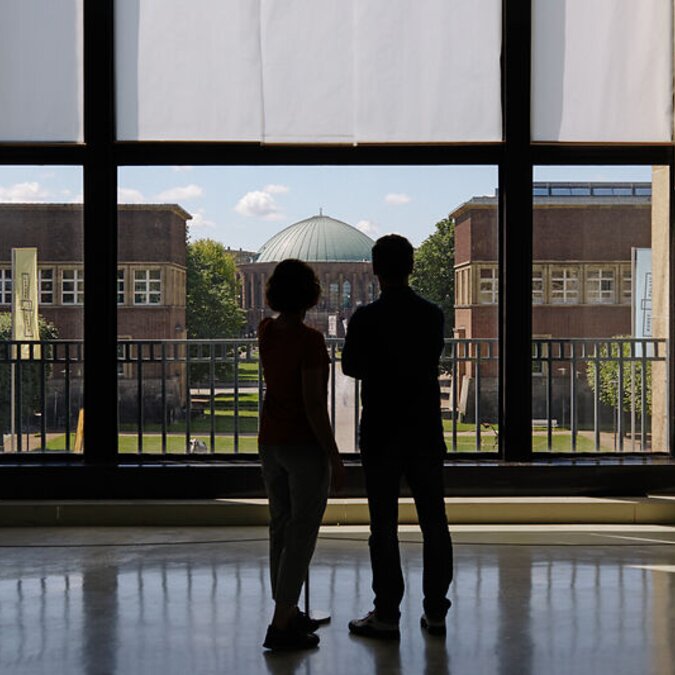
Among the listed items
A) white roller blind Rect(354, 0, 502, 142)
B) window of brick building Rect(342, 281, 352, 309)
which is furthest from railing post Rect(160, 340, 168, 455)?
white roller blind Rect(354, 0, 502, 142)

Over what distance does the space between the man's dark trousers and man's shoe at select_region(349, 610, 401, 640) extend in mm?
28

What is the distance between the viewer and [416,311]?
13.4ft

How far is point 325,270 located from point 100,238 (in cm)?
128

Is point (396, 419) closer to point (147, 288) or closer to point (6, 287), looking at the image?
point (147, 288)

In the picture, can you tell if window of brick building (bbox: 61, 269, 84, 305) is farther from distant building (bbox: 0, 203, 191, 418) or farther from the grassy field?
the grassy field

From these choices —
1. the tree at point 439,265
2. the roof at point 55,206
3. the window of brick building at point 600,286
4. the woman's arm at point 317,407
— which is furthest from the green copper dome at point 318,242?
the woman's arm at point 317,407

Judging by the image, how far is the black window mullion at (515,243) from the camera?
659cm

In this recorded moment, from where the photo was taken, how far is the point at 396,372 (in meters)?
4.05

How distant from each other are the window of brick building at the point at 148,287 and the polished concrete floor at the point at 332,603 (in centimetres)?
133

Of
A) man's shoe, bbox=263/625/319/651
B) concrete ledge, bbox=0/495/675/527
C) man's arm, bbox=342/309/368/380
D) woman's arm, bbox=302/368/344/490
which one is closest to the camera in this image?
woman's arm, bbox=302/368/344/490

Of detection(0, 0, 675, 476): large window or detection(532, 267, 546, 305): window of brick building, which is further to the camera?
detection(532, 267, 546, 305): window of brick building

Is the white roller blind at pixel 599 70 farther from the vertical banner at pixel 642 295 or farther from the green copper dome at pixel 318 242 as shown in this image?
the green copper dome at pixel 318 242

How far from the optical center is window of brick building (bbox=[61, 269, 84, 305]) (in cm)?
668

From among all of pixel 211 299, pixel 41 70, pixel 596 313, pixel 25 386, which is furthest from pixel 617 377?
pixel 41 70
